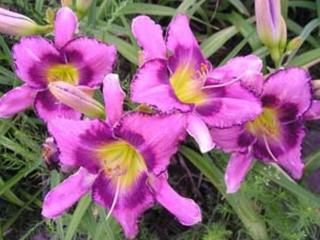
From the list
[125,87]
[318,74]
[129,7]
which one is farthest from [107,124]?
[318,74]

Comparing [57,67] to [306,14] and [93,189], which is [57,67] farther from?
[306,14]

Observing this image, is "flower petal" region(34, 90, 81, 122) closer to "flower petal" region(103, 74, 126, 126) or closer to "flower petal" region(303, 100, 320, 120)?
"flower petal" region(103, 74, 126, 126)

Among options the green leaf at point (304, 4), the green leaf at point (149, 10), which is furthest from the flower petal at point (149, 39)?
the green leaf at point (304, 4)

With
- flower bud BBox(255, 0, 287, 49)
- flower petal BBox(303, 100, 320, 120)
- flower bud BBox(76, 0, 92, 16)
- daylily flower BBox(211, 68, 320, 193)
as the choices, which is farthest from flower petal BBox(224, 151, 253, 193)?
flower bud BBox(76, 0, 92, 16)

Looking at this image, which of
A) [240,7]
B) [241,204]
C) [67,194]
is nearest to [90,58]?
[67,194]

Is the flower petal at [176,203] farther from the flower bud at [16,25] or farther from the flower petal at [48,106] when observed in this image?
the flower bud at [16,25]

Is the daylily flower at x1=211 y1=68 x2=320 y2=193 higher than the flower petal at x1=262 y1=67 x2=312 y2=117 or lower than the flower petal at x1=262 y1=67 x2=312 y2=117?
lower
